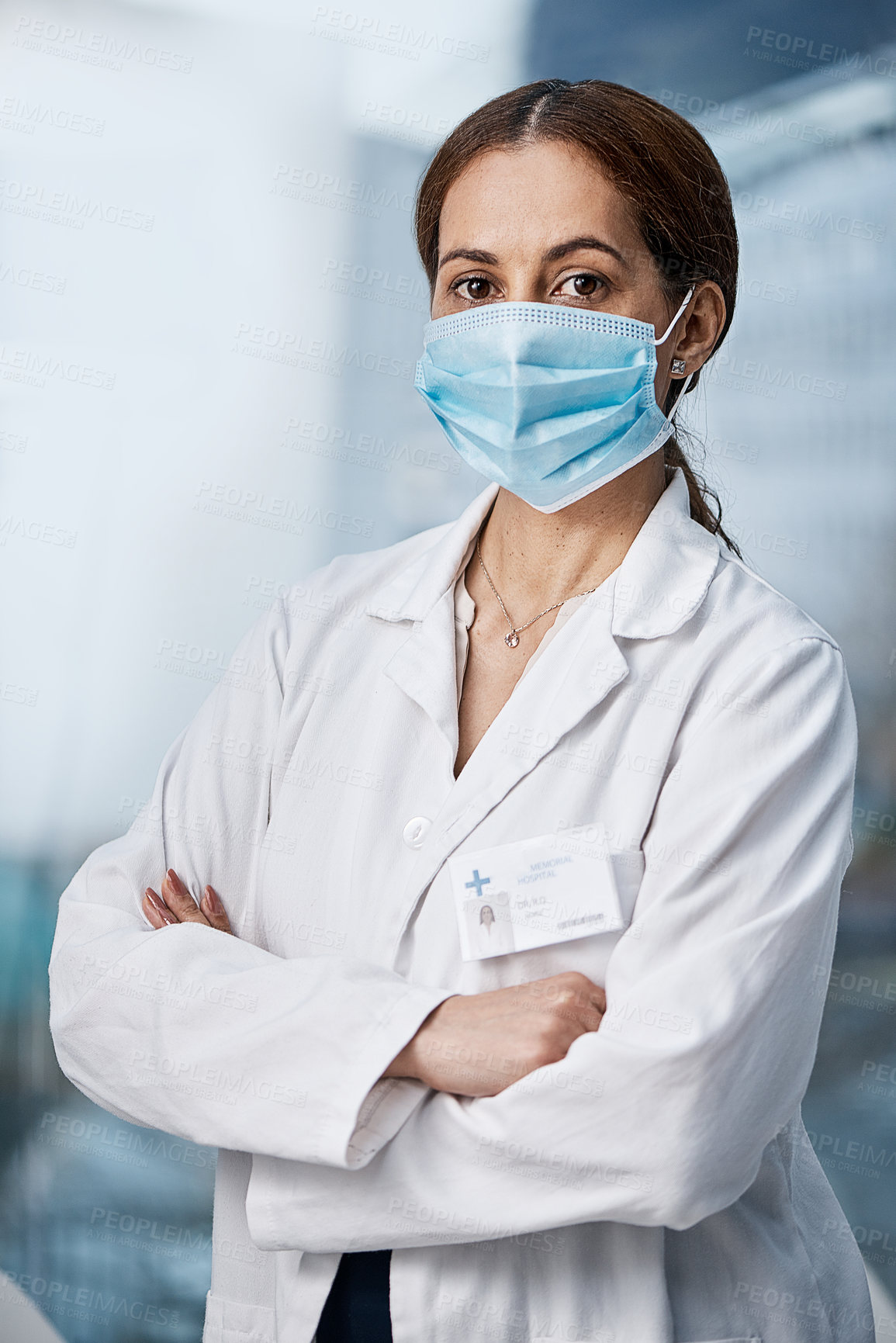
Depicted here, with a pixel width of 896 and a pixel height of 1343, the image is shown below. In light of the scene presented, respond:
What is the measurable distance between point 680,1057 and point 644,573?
59 cm

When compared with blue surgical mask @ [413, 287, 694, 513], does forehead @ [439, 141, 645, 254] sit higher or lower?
higher

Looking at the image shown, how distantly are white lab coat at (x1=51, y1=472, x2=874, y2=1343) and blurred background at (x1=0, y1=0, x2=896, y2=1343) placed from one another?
36.6 inches

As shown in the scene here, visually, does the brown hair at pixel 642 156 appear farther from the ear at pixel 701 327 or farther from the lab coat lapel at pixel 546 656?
the lab coat lapel at pixel 546 656

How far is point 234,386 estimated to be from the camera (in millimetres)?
2439

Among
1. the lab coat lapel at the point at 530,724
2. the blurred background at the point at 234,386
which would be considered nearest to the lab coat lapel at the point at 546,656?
the lab coat lapel at the point at 530,724

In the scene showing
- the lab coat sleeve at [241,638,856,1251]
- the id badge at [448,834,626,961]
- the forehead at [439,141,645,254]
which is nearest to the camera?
the lab coat sleeve at [241,638,856,1251]

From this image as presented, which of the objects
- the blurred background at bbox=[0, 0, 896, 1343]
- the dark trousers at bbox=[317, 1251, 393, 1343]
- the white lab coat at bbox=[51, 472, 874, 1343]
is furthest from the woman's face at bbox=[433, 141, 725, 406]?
the dark trousers at bbox=[317, 1251, 393, 1343]

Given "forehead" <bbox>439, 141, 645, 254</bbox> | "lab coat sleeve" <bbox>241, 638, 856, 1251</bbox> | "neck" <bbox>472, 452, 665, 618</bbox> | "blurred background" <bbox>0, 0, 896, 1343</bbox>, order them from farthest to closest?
1. "blurred background" <bbox>0, 0, 896, 1343</bbox>
2. "neck" <bbox>472, 452, 665, 618</bbox>
3. "forehead" <bbox>439, 141, 645, 254</bbox>
4. "lab coat sleeve" <bbox>241, 638, 856, 1251</bbox>

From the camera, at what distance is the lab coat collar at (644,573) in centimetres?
140

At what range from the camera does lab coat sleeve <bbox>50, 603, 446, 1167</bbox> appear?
1.20 metres

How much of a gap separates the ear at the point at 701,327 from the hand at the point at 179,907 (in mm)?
940

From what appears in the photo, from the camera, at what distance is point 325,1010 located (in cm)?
122

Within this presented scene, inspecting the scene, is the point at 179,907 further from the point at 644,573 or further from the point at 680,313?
the point at 680,313

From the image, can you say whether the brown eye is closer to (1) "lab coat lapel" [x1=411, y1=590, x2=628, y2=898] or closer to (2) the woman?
(2) the woman
